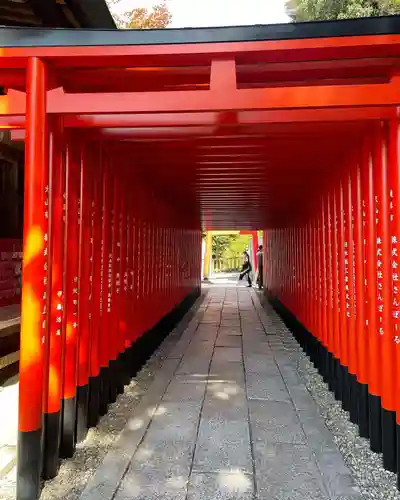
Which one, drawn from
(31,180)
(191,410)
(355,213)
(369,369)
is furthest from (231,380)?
(31,180)

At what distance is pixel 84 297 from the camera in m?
3.37

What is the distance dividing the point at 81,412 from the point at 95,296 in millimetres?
968

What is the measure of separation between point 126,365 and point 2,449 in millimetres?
1765

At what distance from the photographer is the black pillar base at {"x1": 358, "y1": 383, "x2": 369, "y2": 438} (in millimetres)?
3299

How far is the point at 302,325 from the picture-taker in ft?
21.9

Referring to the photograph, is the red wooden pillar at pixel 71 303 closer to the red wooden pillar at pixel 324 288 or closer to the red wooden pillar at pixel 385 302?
the red wooden pillar at pixel 385 302

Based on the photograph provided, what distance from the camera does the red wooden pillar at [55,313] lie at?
2794 mm

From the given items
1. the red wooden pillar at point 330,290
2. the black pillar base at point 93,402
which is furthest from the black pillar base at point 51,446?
the red wooden pillar at point 330,290

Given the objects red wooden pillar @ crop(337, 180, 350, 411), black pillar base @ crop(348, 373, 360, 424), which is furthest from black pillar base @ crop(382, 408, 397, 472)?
red wooden pillar @ crop(337, 180, 350, 411)

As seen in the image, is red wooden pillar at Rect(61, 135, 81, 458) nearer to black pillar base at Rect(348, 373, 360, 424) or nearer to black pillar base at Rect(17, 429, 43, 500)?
black pillar base at Rect(17, 429, 43, 500)

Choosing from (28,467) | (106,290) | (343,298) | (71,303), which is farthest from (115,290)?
(343,298)

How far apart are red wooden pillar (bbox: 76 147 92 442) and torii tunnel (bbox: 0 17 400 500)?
→ 0.6 inches

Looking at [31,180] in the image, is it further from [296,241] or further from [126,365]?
[296,241]

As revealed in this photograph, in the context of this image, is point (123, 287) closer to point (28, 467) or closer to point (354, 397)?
Result: point (28, 467)
